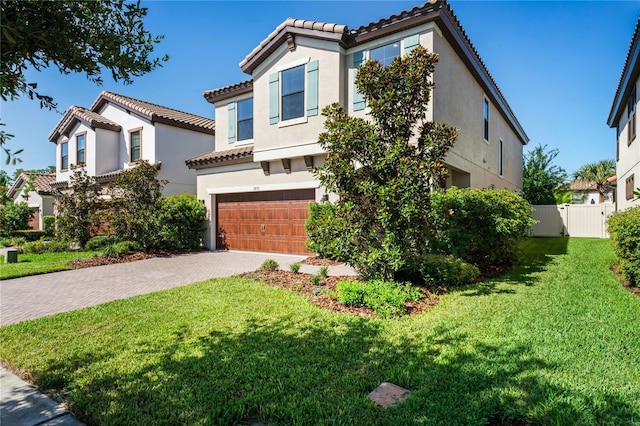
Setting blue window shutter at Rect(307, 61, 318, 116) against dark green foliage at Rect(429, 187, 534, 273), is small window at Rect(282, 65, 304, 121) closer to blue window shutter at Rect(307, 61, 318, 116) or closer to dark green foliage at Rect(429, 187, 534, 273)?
blue window shutter at Rect(307, 61, 318, 116)

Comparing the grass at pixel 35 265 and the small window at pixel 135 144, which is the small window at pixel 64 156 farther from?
the grass at pixel 35 265

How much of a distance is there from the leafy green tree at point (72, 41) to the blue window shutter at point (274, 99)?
31.7 feet

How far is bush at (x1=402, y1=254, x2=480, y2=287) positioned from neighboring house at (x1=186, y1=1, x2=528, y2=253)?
186 inches

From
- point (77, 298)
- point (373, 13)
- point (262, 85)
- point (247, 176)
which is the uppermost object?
point (373, 13)

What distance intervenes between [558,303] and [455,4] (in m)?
9.75

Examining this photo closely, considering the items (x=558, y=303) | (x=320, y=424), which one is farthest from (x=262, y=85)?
(x=320, y=424)

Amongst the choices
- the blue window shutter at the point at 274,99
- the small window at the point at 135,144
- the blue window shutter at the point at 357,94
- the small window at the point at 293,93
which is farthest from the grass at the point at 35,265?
the blue window shutter at the point at 357,94

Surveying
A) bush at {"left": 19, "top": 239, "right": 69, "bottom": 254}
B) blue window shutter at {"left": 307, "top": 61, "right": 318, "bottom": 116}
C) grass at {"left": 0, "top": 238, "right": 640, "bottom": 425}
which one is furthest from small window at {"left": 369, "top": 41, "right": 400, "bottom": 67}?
bush at {"left": 19, "top": 239, "right": 69, "bottom": 254}

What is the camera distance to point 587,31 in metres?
10.3

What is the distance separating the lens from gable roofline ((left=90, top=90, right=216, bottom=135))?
18.4 meters

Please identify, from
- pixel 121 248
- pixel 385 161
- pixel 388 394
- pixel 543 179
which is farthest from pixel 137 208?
pixel 543 179

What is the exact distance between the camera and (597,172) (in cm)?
3334

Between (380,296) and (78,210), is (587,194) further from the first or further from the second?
(78,210)

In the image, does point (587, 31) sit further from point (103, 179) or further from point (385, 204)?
point (103, 179)
